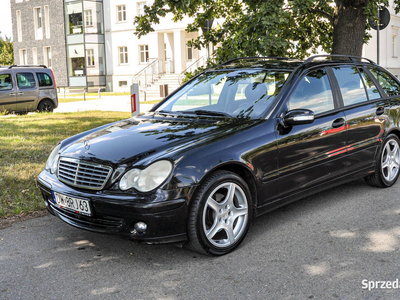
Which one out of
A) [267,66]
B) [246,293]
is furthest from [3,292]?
[267,66]

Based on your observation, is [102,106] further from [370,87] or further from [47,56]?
[47,56]

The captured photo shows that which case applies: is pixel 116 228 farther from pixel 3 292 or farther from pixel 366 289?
pixel 366 289

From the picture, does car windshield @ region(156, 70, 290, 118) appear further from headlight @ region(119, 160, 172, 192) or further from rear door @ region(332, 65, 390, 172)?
headlight @ region(119, 160, 172, 192)

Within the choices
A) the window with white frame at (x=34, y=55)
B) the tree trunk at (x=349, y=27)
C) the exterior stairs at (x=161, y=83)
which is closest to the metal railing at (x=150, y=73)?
the exterior stairs at (x=161, y=83)

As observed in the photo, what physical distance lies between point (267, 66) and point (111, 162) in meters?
2.30

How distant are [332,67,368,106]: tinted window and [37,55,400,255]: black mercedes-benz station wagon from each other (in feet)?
0.05

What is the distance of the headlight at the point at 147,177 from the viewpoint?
3.66m

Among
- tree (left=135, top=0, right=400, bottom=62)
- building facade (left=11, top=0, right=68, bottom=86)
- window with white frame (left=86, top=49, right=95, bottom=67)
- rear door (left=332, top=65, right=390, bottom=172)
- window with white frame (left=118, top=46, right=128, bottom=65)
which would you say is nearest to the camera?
rear door (left=332, top=65, right=390, bottom=172)

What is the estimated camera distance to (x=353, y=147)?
5348 mm

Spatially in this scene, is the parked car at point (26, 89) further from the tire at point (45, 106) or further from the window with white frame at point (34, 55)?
the window with white frame at point (34, 55)

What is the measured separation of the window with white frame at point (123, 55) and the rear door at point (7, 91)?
890 inches

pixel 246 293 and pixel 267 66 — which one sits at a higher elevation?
pixel 267 66

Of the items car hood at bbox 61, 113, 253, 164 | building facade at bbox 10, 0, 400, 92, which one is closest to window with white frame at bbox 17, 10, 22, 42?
building facade at bbox 10, 0, 400, 92

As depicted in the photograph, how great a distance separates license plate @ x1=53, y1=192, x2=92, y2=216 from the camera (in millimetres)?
3797
